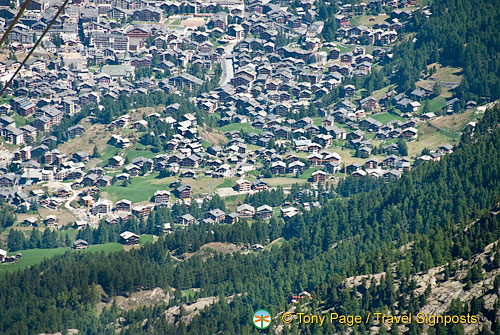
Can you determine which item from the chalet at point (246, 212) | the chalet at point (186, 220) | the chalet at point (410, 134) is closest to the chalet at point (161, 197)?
the chalet at point (186, 220)

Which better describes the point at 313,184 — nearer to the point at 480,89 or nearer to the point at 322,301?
the point at 480,89

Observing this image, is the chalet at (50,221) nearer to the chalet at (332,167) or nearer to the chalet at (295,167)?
the chalet at (295,167)

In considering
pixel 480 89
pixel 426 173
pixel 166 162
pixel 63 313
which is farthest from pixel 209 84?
pixel 63 313

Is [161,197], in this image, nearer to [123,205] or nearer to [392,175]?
[123,205]

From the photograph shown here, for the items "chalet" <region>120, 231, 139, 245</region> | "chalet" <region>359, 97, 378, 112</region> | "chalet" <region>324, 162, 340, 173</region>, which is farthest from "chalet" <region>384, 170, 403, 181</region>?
"chalet" <region>120, 231, 139, 245</region>

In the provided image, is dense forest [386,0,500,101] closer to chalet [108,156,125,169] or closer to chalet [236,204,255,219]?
chalet [236,204,255,219]

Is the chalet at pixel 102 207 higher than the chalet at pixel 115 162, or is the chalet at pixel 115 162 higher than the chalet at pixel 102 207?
the chalet at pixel 115 162

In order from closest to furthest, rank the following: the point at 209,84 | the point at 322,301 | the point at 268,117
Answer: the point at 322,301 → the point at 268,117 → the point at 209,84

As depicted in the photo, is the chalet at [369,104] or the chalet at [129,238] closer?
the chalet at [129,238]
